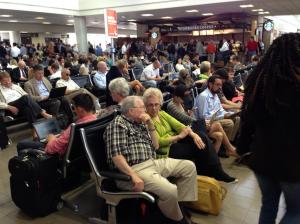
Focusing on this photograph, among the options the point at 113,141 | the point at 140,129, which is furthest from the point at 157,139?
the point at 113,141

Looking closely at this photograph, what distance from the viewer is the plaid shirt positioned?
2213mm

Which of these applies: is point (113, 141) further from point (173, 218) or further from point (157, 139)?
point (173, 218)

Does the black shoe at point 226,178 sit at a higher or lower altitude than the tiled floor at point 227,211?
higher

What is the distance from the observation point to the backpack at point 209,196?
8.30 feet

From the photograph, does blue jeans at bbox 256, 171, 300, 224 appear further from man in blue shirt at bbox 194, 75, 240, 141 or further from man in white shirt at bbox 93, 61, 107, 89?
man in white shirt at bbox 93, 61, 107, 89

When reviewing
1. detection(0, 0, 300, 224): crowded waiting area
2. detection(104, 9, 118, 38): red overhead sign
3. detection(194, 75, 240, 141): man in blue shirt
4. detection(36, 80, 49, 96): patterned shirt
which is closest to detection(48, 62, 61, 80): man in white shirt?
detection(104, 9, 118, 38): red overhead sign

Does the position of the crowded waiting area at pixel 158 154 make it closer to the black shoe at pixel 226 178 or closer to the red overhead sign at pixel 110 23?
the black shoe at pixel 226 178

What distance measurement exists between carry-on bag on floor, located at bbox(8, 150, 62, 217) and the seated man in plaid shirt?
0.63 meters

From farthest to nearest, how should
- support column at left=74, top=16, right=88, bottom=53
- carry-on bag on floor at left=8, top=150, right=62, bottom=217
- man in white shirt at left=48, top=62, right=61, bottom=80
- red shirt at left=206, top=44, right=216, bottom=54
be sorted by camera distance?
red shirt at left=206, top=44, right=216, bottom=54 < support column at left=74, top=16, right=88, bottom=53 < man in white shirt at left=48, top=62, right=61, bottom=80 < carry-on bag on floor at left=8, top=150, right=62, bottom=217

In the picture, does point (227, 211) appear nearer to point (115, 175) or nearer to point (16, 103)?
point (115, 175)

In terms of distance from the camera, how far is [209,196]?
8.30 ft

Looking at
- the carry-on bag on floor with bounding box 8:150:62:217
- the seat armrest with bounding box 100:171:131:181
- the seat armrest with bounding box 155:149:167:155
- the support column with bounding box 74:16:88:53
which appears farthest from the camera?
the support column with bounding box 74:16:88:53

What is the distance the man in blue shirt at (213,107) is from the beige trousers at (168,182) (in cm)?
136

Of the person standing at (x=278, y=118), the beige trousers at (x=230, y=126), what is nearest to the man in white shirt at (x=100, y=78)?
the beige trousers at (x=230, y=126)
